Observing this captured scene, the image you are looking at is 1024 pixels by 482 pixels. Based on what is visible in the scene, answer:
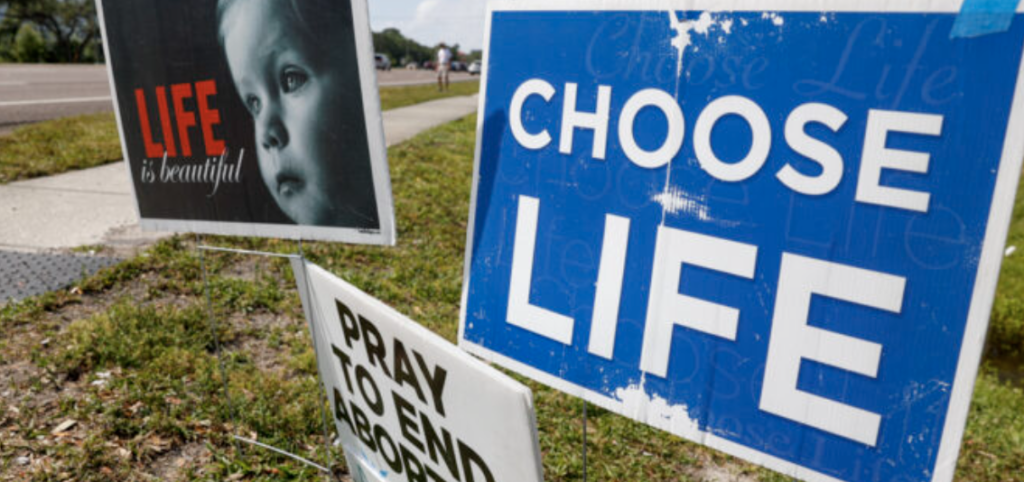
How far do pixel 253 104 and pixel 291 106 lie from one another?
20 cm

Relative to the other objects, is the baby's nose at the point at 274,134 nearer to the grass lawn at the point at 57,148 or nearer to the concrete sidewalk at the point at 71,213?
the concrete sidewalk at the point at 71,213

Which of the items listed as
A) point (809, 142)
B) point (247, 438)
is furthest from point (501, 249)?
point (247, 438)

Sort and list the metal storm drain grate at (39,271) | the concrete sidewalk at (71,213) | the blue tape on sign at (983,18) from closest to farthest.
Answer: the blue tape on sign at (983,18)
the metal storm drain grate at (39,271)
the concrete sidewalk at (71,213)

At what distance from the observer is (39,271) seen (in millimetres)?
4234

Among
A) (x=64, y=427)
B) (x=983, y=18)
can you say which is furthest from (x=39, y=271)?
(x=983, y=18)

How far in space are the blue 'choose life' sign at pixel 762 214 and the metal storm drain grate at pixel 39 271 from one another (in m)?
3.68

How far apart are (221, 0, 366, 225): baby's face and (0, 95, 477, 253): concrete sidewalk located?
2791mm

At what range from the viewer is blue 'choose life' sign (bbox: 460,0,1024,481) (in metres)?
0.98

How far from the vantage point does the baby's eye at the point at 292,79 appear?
1.90 metres

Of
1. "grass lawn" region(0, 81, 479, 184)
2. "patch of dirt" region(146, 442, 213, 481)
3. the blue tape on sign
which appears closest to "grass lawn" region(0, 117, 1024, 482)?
"patch of dirt" region(146, 442, 213, 481)

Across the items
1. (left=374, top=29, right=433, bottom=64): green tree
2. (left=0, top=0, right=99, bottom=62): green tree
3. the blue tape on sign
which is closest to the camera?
the blue tape on sign

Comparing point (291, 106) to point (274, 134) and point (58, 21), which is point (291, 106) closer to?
point (274, 134)

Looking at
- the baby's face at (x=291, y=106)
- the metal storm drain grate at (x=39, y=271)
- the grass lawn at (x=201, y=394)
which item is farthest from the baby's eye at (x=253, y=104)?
the metal storm drain grate at (x=39, y=271)

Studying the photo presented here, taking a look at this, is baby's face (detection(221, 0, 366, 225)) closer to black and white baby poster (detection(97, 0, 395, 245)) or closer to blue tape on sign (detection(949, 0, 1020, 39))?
black and white baby poster (detection(97, 0, 395, 245))
